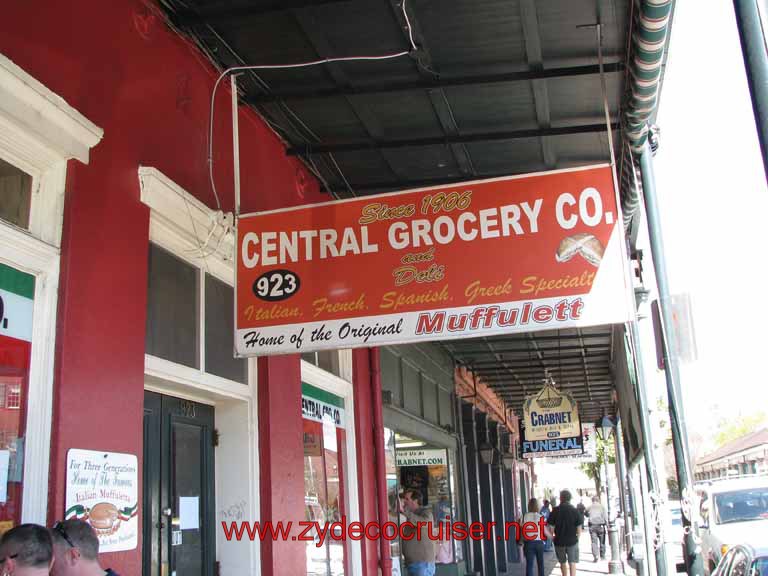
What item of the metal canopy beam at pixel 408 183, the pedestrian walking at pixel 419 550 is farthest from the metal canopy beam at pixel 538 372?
the metal canopy beam at pixel 408 183

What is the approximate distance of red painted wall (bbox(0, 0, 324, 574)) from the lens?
4309 mm

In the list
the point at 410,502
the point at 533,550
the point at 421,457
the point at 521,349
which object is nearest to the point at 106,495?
the point at 410,502

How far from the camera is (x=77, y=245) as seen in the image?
14.8ft

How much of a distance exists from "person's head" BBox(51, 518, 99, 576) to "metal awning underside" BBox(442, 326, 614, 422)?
41.8 feet

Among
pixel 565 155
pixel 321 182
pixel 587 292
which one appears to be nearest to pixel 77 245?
pixel 587 292

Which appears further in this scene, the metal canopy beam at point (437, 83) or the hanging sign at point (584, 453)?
the hanging sign at point (584, 453)

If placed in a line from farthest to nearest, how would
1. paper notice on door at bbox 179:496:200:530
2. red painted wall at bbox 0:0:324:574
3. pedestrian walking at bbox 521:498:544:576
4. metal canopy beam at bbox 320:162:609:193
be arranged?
pedestrian walking at bbox 521:498:544:576, metal canopy beam at bbox 320:162:609:193, paper notice on door at bbox 179:496:200:530, red painted wall at bbox 0:0:324:574

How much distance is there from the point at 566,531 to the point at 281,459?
9941 millimetres

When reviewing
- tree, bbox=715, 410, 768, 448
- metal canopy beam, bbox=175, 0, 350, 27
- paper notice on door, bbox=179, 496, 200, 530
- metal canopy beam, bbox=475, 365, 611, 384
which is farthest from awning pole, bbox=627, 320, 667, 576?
tree, bbox=715, 410, 768, 448

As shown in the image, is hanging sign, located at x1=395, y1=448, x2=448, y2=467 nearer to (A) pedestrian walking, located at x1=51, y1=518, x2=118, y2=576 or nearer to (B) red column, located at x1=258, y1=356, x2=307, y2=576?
(B) red column, located at x1=258, y1=356, x2=307, y2=576

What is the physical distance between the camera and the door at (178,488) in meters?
5.38

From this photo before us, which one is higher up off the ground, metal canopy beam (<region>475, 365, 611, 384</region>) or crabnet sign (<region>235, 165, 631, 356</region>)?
metal canopy beam (<region>475, 365, 611, 384</region>)

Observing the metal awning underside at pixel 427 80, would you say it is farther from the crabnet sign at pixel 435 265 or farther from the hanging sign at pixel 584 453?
the hanging sign at pixel 584 453

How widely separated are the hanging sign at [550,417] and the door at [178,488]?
13.0m
